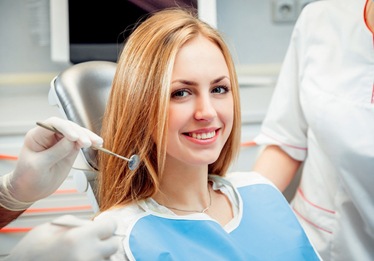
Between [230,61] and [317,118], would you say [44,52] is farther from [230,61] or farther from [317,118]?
[317,118]

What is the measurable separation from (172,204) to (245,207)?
0.17 m

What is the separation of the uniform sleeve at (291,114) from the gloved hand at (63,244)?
0.83 m

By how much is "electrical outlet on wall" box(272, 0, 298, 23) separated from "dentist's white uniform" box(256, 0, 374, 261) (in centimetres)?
39

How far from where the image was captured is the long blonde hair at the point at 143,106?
2.94ft

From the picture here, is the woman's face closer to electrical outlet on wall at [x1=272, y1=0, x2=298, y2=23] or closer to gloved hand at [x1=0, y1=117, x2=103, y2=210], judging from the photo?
gloved hand at [x1=0, y1=117, x2=103, y2=210]

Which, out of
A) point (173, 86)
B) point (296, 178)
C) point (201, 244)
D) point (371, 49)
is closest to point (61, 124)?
point (173, 86)

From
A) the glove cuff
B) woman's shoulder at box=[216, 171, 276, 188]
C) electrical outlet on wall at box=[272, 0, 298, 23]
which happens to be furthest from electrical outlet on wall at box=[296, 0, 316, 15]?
the glove cuff

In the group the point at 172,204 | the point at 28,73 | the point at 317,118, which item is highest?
the point at 28,73

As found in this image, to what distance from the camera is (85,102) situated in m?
1.08

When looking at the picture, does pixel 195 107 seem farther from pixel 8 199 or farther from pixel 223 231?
pixel 8 199

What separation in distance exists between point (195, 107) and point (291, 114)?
1.75ft

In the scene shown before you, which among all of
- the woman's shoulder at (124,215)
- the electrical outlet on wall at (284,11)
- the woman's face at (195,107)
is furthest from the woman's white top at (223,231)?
the electrical outlet on wall at (284,11)

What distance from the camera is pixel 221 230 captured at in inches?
37.1

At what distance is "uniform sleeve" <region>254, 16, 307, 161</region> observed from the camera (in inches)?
53.2
